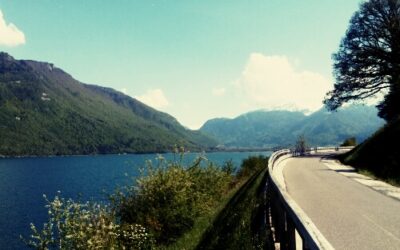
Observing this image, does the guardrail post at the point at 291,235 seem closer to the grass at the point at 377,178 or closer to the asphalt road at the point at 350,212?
the asphalt road at the point at 350,212

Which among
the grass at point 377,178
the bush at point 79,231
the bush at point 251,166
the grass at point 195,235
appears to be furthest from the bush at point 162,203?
the bush at point 251,166

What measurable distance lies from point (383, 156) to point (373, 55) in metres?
20.2

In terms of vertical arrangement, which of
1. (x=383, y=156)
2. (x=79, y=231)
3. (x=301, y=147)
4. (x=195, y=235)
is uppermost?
(x=301, y=147)

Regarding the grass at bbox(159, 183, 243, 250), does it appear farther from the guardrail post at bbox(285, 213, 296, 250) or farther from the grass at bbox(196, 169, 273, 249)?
the guardrail post at bbox(285, 213, 296, 250)

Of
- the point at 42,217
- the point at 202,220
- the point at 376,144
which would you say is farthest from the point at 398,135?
the point at 42,217

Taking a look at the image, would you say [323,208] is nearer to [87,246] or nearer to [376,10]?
[87,246]

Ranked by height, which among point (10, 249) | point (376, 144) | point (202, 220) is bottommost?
point (10, 249)

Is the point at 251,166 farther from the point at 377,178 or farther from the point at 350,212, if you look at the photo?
the point at 350,212

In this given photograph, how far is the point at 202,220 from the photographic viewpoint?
844 inches

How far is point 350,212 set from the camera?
48.0 feet

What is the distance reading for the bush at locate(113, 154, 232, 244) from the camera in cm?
1966

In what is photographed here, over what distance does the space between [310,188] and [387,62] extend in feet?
106

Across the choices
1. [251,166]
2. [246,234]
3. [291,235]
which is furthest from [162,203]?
[251,166]

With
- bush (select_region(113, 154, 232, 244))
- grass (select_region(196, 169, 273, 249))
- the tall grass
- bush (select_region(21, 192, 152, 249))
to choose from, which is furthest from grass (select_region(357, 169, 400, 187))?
bush (select_region(21, 192, 152, 249))
